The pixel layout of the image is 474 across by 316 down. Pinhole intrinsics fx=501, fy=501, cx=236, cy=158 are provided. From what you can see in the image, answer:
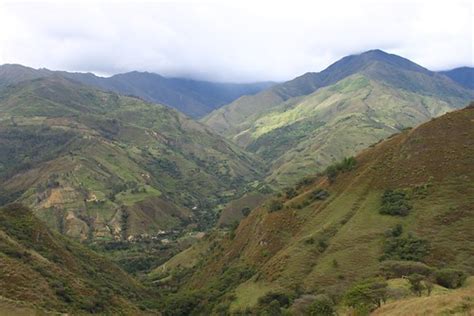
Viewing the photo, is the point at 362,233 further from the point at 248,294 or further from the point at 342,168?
the point at 342,168

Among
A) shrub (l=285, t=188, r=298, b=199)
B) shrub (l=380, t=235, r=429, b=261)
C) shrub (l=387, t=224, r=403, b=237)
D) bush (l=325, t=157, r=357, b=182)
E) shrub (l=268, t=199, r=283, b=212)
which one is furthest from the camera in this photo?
shrub (l=285, t=188, r=298, b=199)

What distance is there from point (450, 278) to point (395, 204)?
29.8m

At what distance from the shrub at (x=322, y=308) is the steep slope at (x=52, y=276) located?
44.3m

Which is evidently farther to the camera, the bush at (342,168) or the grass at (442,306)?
the bush at (342,168)

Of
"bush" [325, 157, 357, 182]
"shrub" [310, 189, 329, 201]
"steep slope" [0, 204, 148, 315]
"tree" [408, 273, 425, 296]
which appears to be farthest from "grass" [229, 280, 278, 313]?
"bush" [325, 157, 357, 182]

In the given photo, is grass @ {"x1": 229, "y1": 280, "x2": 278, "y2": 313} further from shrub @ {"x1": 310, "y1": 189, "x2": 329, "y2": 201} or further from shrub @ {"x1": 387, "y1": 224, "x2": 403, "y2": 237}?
shrub @ {"x1": 310, "y1": 189, "x2": 329, "y2": 201}

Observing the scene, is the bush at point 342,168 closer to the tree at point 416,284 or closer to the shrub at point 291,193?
the shrub at point 291,193

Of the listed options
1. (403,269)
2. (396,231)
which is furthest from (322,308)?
(396,231)

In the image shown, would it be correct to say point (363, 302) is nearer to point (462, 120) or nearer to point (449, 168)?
point (449, 168)

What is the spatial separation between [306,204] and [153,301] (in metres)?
47.8

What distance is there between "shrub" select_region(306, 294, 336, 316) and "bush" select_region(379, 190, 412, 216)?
114 ft

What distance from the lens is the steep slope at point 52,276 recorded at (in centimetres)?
8881

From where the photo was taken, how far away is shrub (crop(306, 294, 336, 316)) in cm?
7344

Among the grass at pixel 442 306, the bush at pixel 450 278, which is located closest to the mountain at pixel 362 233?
the bush at pixel 450 278
